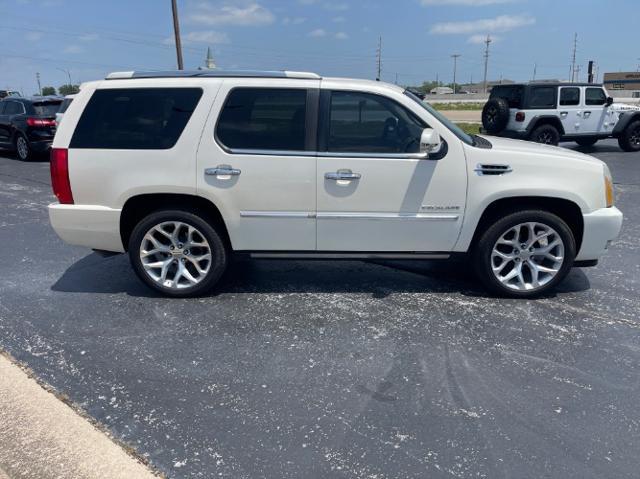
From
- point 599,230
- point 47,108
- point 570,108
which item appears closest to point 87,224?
point 599,230

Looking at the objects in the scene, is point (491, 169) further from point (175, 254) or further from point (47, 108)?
point (47, 108)

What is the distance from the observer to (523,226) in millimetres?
4422

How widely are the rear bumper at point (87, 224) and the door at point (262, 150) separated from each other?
82 cm

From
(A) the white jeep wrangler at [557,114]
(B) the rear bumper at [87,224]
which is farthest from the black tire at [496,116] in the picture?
(B) the rear bumper at [87,224]

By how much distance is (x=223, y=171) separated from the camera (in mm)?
4184

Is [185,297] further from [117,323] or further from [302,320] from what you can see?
[302,320]

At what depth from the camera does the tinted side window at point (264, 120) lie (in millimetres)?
4211

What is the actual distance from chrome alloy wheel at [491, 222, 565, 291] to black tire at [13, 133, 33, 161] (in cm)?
1245

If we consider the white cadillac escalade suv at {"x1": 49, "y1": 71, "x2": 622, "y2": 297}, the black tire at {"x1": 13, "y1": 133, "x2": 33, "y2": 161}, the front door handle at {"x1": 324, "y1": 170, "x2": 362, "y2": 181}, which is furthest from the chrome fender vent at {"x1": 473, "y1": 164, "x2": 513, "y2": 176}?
the black tire at {"x1": 13, "y1": 133, "x2": 33, "y2": 161}

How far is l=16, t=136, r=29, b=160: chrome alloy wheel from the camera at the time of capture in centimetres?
1322

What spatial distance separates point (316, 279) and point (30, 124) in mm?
11042

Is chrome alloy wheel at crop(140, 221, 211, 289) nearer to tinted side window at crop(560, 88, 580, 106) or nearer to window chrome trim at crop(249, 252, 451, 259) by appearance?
window chrome trim at crop(249, 252, 451, 259)

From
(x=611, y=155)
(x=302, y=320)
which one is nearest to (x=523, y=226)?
(x=302, y=320)

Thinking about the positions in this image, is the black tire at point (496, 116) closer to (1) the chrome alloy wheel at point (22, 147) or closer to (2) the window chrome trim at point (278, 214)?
(2) the window chrome trim at point (278, 214)
